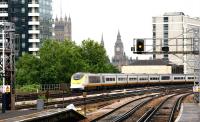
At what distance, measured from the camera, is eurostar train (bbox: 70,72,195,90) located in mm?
79438

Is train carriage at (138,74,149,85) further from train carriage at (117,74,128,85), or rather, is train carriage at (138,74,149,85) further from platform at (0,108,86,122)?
platform at (0,108,86,122)

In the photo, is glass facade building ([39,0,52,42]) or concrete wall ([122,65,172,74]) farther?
concrete wall ([122,65,172,74])

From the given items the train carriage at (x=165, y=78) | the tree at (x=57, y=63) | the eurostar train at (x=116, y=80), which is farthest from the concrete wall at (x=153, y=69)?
the tree at (x=57, y=63)

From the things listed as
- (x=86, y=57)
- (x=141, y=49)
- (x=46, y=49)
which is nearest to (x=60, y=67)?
(x=46, y=49)

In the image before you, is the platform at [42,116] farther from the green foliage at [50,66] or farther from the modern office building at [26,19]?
the modern office building at [26,19]

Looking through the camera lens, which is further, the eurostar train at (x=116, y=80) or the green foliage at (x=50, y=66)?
the green foliage at (x=50, y=66)

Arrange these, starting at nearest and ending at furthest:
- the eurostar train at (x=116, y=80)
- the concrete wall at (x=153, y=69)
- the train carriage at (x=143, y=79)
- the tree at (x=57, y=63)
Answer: the eurostar train at (x=116, y=80)
the tree at (x=57, y=63)
the train carriage at (x=143, y=79)
the concrete wall at (x=153, y=69)

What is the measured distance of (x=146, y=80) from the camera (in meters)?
116

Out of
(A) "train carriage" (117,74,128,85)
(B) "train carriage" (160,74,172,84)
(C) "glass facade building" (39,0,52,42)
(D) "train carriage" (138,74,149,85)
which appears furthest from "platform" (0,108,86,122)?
(C) "glass facade building" (39,0,52,42)

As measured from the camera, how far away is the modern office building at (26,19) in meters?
140

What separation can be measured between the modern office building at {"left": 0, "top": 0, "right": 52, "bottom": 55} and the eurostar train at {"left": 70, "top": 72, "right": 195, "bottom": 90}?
38992 mm

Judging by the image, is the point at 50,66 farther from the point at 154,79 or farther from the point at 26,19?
the point at 26,19

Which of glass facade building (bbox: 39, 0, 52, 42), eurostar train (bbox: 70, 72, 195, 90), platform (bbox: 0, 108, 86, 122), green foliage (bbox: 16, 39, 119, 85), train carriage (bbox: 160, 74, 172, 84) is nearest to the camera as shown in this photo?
platform (bbox: 0, 108, 86, 122)

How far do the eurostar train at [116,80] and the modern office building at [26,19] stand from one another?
38992 mm
